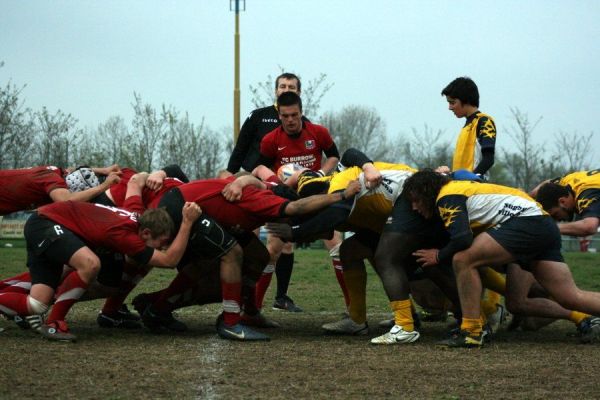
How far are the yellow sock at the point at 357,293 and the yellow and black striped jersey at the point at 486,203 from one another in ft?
4.13

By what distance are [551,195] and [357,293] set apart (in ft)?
6.56

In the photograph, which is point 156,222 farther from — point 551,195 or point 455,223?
point 551,195

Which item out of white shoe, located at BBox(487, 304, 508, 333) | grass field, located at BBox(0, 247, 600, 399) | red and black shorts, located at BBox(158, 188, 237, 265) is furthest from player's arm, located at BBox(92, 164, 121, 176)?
white shoe, located at BBox(487, 304, 508, 333)

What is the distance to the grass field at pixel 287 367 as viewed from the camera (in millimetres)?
5176

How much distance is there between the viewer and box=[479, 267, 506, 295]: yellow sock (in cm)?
823

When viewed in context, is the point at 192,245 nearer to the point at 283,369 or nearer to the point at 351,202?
the point at 351,202

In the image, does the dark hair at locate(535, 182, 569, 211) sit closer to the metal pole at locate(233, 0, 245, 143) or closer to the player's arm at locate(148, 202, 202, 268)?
the player's arm at locate(148, 202, 202, 268)

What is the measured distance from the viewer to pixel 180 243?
7188 mm

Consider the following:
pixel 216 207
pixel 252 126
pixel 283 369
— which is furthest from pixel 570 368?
pixel 252 126

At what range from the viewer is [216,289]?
8273 mm

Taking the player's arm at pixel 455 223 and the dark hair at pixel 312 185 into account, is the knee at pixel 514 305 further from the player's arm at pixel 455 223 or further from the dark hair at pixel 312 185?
the dark hair at pixel 312 185

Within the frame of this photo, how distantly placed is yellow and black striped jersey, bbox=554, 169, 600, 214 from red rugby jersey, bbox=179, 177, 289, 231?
8.82 ft

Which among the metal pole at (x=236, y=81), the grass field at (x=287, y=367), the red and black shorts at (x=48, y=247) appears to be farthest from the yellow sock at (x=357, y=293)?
the metal pole at (x=236, y=81)

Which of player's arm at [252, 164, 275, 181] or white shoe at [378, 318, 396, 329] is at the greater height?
player's arm at [252, 164, 275, 181]
